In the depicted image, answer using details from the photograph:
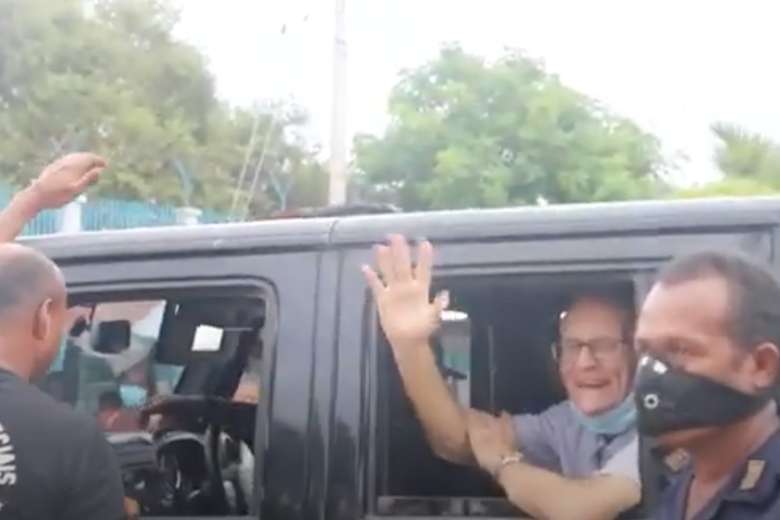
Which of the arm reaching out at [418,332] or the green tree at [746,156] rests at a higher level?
the green tree at [746,156]

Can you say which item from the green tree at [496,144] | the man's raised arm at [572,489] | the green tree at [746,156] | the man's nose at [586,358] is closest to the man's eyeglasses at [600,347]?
the man's nose at [586,358]

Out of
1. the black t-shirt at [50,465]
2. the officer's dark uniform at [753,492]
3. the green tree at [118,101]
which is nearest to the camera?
the officer's dark uniform at [753,492]

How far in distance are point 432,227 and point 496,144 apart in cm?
1862

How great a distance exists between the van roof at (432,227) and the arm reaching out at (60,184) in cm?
12

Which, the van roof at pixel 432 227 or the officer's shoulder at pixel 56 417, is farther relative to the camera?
the van roof at pixel 432 227

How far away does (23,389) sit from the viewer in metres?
2.74

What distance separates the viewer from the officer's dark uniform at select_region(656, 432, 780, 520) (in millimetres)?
2072

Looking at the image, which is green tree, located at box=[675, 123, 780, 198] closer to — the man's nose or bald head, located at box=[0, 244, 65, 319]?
the man's nose

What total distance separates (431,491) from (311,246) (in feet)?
1.77

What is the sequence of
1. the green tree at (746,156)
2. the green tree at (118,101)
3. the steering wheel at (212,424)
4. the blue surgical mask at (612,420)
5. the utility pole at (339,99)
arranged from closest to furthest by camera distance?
the blue surgical mask at (612,420)
the steering wheel at (212,424)
the utility pole at (339,99)
the green tree at (746,156)
the green tree at (118,101)

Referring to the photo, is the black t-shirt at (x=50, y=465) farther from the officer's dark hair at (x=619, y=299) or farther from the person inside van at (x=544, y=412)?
the officer's dark hair at (x=619, y=299)

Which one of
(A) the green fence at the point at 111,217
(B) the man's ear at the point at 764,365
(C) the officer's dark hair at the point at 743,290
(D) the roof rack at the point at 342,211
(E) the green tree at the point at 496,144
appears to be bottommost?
(B) the man's ear at the point at 764,365

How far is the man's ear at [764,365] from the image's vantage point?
2.16m

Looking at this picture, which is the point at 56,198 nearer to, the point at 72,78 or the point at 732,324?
the point at 732,324
